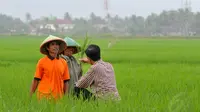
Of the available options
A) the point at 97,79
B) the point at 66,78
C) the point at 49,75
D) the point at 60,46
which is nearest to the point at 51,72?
the point at 49,75

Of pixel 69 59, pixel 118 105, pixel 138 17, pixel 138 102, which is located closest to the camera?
pixel 118 105

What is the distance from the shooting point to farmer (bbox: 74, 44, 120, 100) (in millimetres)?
3766

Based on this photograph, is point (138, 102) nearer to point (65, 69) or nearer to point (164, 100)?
point (164, 100)

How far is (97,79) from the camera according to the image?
3.79m

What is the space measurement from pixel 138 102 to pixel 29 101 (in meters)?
0.89

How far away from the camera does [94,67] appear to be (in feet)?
12.4

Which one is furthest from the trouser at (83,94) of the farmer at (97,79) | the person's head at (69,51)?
the person's head at (69,51)

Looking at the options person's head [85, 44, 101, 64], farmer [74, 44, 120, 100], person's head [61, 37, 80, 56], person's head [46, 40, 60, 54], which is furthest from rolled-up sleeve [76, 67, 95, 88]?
person's head [61, 37, 80, 56]

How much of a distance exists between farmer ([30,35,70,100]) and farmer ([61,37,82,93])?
0.80 ft

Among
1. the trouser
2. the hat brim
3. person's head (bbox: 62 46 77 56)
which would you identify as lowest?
the trouser

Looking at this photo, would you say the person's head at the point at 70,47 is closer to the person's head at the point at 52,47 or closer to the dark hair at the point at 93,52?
the person's head at the point at 52,47

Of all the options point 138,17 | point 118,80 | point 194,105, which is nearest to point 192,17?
point 138,17

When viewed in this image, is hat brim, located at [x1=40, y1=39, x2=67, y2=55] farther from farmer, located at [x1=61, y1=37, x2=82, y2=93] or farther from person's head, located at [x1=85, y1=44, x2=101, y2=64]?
person's head, located at [x1=85, y1=44, x2=101, y2=64]

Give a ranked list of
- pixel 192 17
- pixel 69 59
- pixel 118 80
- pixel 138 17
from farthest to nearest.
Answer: pixel 138 17 → pixel 192 17 → pixel 118 80 → pixel 69 59
